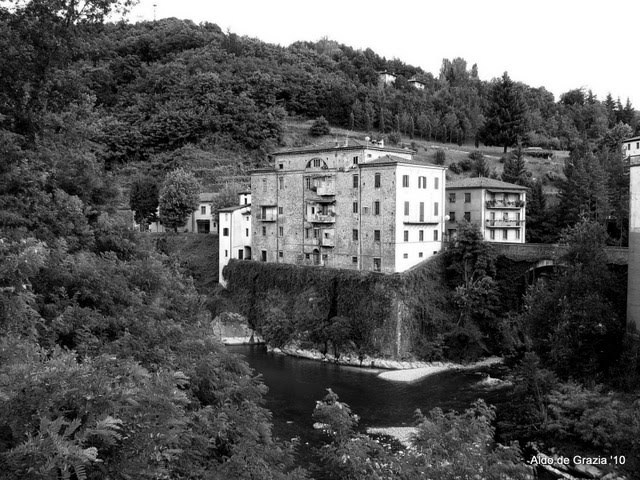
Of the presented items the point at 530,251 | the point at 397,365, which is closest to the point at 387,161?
the point at 530,251

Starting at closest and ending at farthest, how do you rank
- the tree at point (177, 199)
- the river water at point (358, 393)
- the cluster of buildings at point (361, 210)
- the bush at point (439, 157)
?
the river water at point (358, 393), the cluster of buildings at point (361, 210), the tree at point (177, 199), the bush at point (439, 157)

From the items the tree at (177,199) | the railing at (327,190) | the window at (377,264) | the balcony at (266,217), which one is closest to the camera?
the window at (377,264)

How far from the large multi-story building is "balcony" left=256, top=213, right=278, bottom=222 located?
0.07 metres

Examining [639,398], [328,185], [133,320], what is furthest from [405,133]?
[133,320]

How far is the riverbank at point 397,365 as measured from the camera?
31.3 meters

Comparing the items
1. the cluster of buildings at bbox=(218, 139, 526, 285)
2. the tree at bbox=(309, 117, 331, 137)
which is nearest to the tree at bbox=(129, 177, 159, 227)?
the cluster of buildings at bbox=(218, 139, 526, 285)

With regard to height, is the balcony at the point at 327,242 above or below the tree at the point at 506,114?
below

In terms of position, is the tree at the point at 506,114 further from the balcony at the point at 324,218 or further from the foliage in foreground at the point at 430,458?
the foliage in foreground at the point at 430,458

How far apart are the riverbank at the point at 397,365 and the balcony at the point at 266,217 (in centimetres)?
1136

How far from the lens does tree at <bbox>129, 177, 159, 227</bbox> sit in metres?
52.6

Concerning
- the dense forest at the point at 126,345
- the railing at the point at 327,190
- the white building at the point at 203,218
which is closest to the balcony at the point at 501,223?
the dense forest at the point at 126,345

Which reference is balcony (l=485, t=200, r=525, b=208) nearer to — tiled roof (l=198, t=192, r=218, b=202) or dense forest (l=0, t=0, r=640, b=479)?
dense forest (l=0, t=0, r=640, b=479)

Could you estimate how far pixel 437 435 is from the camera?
1247cm

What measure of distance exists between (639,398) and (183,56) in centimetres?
7792
